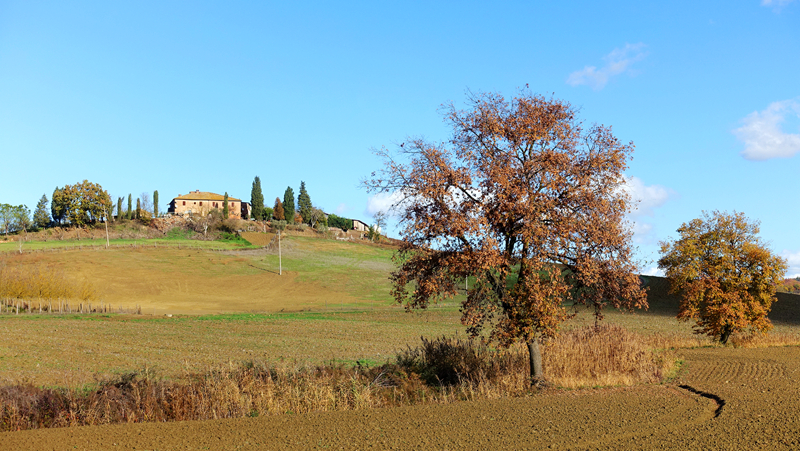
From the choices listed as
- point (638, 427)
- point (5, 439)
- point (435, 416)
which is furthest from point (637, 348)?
point (5, 439)

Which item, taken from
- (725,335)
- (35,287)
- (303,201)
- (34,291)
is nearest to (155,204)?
(303,201)

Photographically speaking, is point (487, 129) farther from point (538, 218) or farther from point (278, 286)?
point (278, 286)

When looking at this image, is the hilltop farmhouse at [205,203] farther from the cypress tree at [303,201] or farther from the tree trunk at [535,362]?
the tree trunk at [535,362]

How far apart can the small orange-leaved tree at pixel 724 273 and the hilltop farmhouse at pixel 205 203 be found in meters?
129

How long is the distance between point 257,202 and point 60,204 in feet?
138

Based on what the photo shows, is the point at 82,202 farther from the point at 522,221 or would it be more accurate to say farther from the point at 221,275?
the point at 522,221

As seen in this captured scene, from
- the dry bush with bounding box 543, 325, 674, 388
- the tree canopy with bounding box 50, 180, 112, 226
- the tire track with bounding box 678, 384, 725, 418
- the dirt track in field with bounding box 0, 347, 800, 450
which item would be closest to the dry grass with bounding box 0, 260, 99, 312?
the dirt track in field with bounding box 0, 347, 800, 450

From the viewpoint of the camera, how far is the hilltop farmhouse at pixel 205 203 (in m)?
146

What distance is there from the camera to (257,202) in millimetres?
139250

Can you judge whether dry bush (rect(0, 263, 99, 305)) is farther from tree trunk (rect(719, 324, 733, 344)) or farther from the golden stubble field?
tree trunk (rect(719, 324, 733, 344))

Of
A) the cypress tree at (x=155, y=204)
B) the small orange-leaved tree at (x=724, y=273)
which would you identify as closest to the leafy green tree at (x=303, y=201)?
the cypress tree at (x=155, y=204)

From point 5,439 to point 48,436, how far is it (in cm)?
74

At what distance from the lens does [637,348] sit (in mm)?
17781

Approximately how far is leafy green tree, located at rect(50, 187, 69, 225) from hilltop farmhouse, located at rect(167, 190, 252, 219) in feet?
88.6
